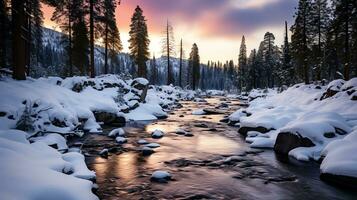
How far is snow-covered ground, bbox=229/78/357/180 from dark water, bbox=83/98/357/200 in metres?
0.69

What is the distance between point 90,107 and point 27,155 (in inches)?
510

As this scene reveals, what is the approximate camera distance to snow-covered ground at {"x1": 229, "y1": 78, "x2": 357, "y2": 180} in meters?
10.3

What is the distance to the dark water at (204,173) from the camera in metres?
8.70

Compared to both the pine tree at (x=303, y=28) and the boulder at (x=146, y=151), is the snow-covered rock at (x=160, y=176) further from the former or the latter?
the pine tree at (x=303, y=28)

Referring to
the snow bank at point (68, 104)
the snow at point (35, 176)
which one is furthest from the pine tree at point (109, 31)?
the snow at point (35, 176)

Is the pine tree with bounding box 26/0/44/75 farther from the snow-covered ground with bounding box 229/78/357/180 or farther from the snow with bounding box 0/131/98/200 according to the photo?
the snow-covered ground with bounding box 229/78/357/180

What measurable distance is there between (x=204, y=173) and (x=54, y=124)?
803cm

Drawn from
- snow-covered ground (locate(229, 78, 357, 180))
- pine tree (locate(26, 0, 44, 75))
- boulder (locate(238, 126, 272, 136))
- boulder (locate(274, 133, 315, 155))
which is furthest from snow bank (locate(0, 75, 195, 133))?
boulder (locate(274, 133, 315, 155))

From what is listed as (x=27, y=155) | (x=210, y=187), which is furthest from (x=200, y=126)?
(x=27, y=155)

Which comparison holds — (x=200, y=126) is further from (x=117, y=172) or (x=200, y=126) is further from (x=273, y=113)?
(x=117, y=172)

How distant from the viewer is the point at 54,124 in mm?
14844

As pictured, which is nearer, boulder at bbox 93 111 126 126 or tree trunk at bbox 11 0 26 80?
tree trunk at bbox 11 0 26 80

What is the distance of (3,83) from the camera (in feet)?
48.3

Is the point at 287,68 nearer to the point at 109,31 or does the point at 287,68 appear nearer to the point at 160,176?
the point at 109,31
